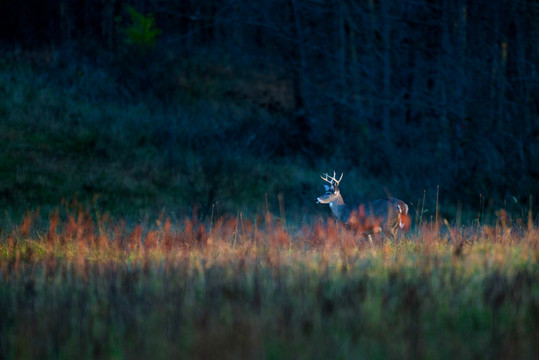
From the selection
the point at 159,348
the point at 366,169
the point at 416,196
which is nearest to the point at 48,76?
the point at 366,169

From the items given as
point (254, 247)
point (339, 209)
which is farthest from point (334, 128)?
point (254, 247)

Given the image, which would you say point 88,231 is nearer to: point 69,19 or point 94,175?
point 94,175

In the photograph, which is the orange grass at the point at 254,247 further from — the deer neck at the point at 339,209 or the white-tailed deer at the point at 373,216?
the deer neck at the point at 339,209

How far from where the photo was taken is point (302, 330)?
166 inches

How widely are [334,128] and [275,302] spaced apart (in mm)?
15416

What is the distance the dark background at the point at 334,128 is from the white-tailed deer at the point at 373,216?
3.85 meters

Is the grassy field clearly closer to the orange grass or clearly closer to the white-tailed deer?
the orange grass

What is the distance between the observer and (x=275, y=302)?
4.85 m

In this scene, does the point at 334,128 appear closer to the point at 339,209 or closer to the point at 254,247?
the point at 339,209

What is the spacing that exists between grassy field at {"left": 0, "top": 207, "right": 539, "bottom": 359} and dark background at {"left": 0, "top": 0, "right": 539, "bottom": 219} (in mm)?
7886

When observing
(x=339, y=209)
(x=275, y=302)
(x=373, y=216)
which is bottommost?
(x=339, y=209)

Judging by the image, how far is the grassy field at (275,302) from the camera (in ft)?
13.0

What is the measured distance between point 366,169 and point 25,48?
16.0 metres

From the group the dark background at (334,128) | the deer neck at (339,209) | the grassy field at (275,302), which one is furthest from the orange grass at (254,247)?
the dark background at (334,128)
